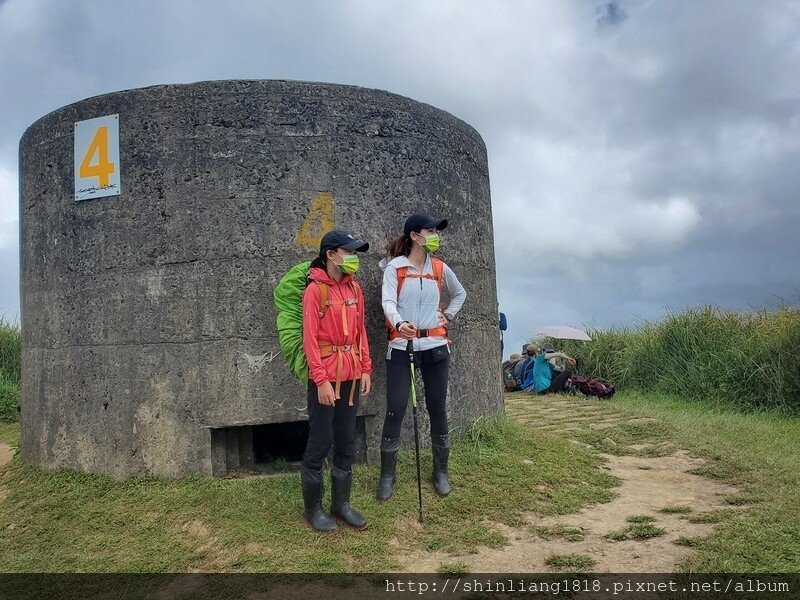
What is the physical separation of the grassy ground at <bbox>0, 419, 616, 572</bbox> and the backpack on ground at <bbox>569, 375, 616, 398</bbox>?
5781 millimetres

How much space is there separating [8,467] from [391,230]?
417 centimetres

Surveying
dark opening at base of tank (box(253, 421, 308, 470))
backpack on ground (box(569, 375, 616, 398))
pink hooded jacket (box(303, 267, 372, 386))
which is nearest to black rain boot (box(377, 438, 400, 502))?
pink hooded jacket (box(303, 267, 372, 386))

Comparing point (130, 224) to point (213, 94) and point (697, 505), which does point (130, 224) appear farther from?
point (697, 505)

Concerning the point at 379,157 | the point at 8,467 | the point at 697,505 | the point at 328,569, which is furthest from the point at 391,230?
the point at 8,467

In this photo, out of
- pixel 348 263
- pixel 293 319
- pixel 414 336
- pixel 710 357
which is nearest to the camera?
pixel 348 263

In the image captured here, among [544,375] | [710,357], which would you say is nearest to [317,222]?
[544,375]

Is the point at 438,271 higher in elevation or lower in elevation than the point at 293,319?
higher

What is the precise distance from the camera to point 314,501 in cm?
451

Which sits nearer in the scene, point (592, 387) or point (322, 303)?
point (322, 303)

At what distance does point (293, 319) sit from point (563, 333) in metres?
9.63

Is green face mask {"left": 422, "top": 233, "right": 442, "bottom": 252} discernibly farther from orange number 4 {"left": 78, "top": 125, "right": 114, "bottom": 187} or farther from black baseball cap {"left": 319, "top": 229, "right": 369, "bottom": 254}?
orange number 4 {"left": 78, "top": 125, "right": 114, "bottom": 187}

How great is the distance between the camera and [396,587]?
3785 millimetres

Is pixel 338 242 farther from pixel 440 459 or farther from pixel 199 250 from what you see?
pixel 440 459

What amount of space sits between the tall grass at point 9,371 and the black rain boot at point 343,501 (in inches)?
349
